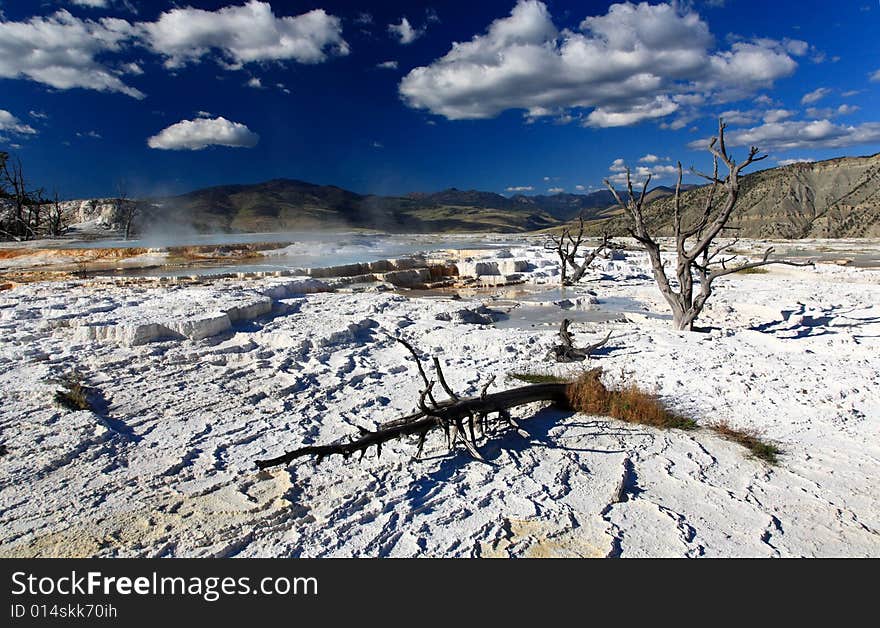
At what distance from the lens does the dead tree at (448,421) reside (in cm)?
341

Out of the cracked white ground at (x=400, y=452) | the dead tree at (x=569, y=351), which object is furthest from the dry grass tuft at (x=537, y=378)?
the dead tree at (x=569, y=351)

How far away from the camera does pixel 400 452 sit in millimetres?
3791

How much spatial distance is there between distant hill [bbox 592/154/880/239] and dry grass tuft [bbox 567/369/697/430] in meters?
47.9

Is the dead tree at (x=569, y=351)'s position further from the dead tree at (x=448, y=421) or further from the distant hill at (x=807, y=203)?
the distant hill at (x=807, y=203)

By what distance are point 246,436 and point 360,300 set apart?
588cm

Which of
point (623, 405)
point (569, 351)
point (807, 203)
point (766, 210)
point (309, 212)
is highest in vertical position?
point (309, 212)

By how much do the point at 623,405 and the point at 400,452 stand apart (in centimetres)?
196

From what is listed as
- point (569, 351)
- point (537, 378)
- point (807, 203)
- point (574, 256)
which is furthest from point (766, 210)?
point (537, 378)

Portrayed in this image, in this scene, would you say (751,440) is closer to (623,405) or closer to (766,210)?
(623,405)

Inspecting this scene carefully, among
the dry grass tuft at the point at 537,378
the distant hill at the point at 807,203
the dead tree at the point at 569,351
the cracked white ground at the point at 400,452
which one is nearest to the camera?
the cracked white ground at the point at 400,452

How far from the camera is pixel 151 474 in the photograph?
3.45m

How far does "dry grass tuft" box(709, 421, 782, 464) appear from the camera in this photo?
3.75 m

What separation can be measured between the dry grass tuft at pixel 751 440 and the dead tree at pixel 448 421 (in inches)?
53.3
